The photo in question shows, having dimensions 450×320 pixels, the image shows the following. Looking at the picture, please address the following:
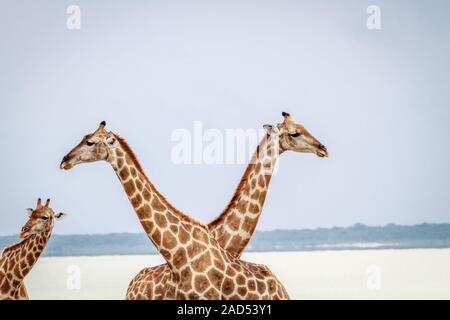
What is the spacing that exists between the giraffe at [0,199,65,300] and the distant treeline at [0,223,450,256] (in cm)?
444

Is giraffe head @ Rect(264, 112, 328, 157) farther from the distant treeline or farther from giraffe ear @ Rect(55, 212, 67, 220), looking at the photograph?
the distant treeline

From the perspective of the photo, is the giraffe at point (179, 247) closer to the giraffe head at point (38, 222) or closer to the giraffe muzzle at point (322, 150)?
the giraffe muzzle at point (322, 150)

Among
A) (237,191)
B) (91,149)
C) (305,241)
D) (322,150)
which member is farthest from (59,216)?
(305,241)

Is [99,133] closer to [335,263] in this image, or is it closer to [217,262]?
[217,262]

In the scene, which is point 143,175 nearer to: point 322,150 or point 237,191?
point 237,191

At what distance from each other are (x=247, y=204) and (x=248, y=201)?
2 cm

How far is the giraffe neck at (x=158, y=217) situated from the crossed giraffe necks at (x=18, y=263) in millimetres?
1102

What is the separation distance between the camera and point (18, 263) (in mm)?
4367

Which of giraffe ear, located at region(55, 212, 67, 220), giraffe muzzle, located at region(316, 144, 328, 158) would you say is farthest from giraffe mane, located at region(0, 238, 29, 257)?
giraffe muzzle, located at region(316, 144, 328, 158)

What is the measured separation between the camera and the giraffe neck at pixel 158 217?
354 cm

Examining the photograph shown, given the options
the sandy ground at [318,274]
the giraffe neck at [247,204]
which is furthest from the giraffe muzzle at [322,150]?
the sandy ground at [318,274]

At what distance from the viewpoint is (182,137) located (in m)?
4.46
